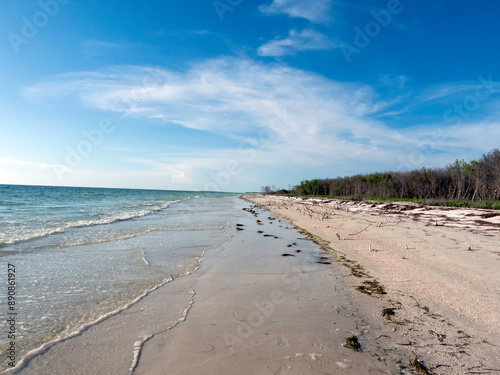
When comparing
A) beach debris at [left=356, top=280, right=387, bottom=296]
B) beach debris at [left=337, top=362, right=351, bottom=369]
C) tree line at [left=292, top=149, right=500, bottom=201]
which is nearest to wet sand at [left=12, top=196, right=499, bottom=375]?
beach debris at [left=337, top=362, right=351, bottom=369]

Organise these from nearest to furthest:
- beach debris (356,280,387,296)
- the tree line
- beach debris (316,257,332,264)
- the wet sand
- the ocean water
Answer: the wet sand, the ocean water, beach debris (356,280,387,296), beach debris (316,257,332,264), the tree line

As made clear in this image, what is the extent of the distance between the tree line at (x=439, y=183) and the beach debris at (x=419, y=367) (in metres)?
40.2

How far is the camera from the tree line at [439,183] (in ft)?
116

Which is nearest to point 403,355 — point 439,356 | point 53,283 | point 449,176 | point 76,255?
point 439,356

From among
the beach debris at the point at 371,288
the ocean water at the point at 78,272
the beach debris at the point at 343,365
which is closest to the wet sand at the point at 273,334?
the beach debris at the point at 343,365

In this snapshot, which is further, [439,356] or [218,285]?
[218,285]

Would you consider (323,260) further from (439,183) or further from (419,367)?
(439,183)

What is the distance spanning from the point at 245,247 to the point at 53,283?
6512mm

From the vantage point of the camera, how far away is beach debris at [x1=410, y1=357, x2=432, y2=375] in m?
3.28

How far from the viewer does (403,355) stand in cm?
364

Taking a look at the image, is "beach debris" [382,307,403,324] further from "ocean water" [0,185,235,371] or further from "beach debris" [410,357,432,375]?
"ocean water" [0,185,235,371]

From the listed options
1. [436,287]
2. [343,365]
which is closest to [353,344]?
[343,365]

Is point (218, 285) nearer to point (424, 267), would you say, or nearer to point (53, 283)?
point (53, 283)

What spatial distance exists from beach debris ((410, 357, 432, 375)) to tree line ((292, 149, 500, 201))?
40.2 m
